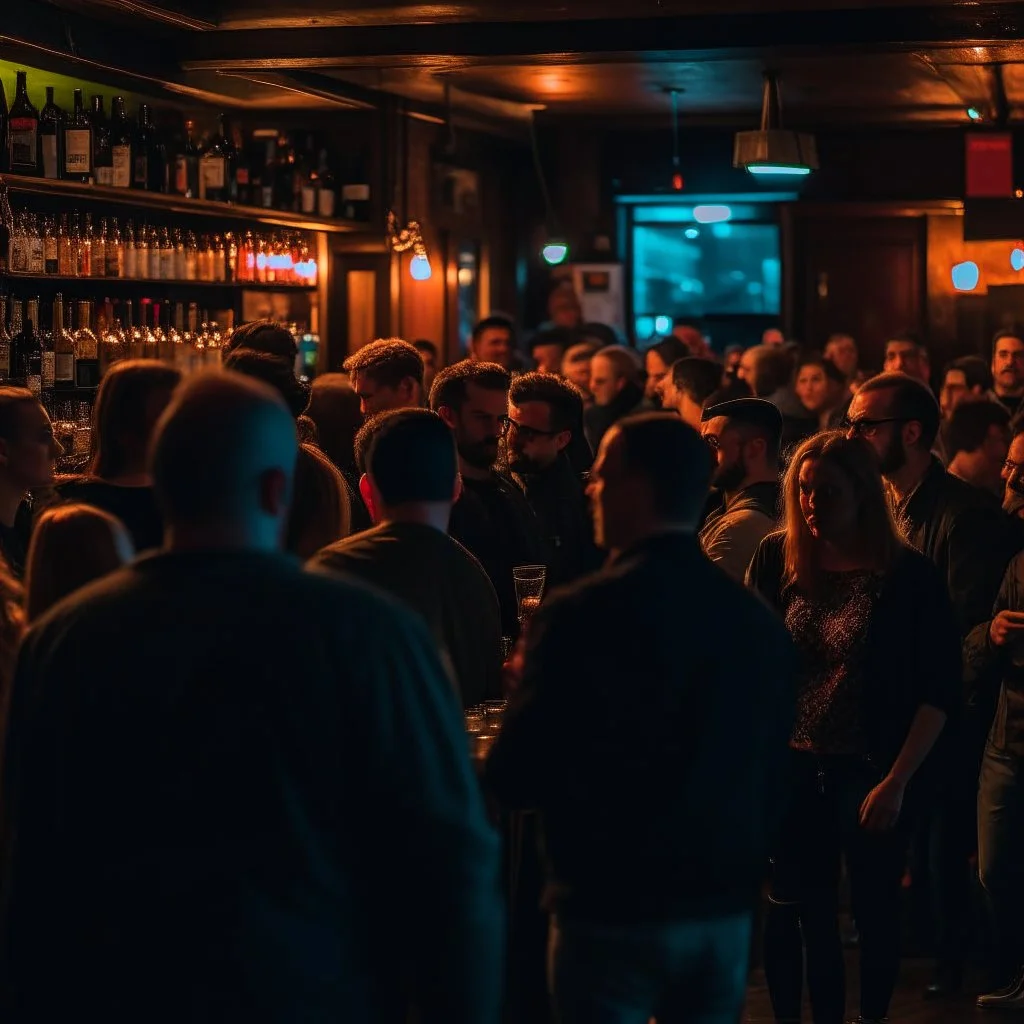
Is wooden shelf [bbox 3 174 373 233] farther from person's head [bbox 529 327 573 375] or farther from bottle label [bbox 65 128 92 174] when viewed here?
person's head [bbox 529 327 573 375]

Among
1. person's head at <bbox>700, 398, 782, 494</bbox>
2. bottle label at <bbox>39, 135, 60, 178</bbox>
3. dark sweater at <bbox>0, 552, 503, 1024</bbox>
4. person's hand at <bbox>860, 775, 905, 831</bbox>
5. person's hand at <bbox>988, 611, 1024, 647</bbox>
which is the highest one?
bottle label at <bbox>39, 135, 60, 178</bbox>

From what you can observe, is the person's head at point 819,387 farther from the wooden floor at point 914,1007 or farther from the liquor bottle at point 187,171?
the wooden floor at point 914,1007

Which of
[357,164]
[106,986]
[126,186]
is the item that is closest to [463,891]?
[106,986]

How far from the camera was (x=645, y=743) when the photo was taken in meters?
2.37

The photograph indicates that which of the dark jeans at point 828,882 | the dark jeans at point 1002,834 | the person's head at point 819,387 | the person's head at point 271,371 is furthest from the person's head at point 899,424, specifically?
the person's head at point 819,387

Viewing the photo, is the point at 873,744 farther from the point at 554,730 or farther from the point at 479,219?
the point at 479,219

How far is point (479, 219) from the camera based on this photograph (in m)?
12.0

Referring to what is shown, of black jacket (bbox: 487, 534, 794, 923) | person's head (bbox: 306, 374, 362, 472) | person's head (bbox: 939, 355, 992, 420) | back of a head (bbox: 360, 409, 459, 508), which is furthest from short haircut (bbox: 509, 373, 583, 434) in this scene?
person's head (bbox: 939, 355, 992, 420)

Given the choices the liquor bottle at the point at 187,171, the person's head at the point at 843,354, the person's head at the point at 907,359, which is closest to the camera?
the liquor bottle at the point at 187,171

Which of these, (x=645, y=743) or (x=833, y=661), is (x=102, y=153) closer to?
(x=833, y=661)

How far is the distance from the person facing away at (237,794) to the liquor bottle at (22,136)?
5.49 m

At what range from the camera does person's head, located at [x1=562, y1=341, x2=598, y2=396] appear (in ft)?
29.9

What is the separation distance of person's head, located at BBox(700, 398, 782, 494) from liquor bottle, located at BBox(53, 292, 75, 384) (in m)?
3.58

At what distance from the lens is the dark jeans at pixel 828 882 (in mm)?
3648
